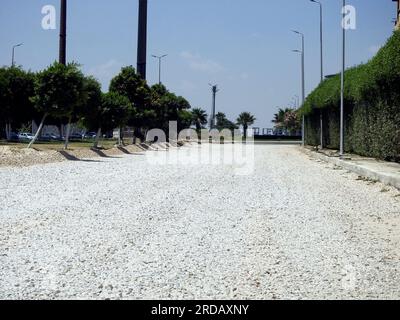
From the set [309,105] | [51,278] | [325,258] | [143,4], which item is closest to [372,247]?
[325,258]

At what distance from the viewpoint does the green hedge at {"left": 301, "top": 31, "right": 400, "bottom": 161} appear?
70.2 feet

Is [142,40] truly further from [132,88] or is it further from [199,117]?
[199,117]

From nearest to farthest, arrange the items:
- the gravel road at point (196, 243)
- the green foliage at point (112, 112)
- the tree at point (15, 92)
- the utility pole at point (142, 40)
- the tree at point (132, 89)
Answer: the gravel road at point (196, 243), the tree at point (15, 92), the green foliage at point (112, 112), the tree at point (132, 89), the utility pole at point (142, 40)

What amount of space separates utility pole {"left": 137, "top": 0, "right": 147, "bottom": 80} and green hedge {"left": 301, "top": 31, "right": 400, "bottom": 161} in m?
24.9

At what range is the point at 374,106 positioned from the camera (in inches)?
985

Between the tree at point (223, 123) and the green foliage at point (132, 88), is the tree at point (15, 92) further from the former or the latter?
the tree at point (223, 123)

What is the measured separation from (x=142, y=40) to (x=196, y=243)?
5076cm

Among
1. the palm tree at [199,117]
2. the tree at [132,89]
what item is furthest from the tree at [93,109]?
the palm tree at [199,117]

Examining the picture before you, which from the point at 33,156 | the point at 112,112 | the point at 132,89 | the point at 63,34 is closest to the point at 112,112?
the point at 112,112

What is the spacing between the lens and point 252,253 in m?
7.03

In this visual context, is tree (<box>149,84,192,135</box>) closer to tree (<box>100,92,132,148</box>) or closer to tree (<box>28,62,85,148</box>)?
tree (<box>100,92,132,148</box>)

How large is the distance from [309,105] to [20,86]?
2273 cm

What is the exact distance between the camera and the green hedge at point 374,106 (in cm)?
2141

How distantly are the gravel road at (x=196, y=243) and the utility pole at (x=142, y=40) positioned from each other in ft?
144
